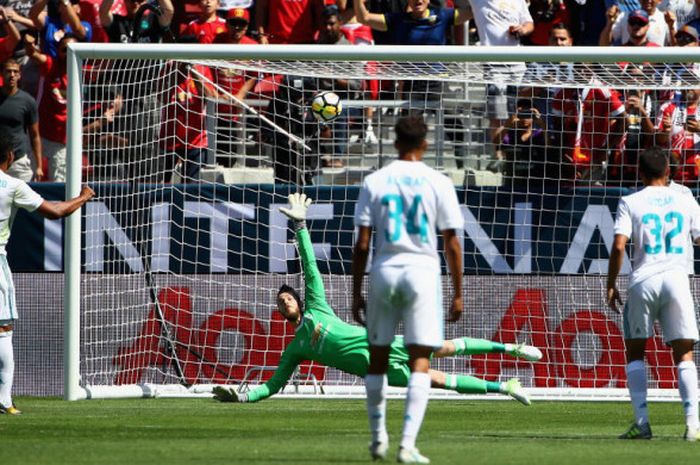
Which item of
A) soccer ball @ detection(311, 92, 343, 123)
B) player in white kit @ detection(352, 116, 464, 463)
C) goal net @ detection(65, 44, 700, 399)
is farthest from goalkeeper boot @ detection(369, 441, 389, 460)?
soccer ball @ detection(311, 92, 343, 123)

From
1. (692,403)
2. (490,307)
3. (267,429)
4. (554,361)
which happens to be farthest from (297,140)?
(692,403)

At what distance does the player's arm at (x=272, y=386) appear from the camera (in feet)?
42.4

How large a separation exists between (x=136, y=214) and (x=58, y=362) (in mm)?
2048

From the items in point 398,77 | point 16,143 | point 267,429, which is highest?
point 398,77

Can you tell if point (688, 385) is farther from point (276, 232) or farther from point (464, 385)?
point (276, 232)

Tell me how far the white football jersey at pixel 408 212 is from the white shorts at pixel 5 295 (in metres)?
4.69

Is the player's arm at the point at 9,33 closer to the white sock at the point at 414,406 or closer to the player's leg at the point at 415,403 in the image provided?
the player's leg at the point at 415,403

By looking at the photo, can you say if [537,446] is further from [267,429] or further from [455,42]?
[455,42]

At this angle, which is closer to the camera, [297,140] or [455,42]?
[297,140]

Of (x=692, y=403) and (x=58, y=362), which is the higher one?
(x=692, y=403)

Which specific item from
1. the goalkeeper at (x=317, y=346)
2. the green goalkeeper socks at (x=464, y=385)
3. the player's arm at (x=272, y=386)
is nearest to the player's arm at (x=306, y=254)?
the goalkeeper at (x=317, y=346)

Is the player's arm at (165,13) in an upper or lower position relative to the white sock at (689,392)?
upper

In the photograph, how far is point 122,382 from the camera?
15594mm

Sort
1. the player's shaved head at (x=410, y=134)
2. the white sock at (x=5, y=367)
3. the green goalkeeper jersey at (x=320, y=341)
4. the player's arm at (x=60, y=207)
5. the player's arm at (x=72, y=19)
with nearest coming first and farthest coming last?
the player's shaved head at (x=410, y=134)
the player's arm at (x=60, y=207)
the white sock at (x=5, y=367)
the green goalkeeper jersey at (x=320, y=341)
the player's arm at (x=72, y=19)
